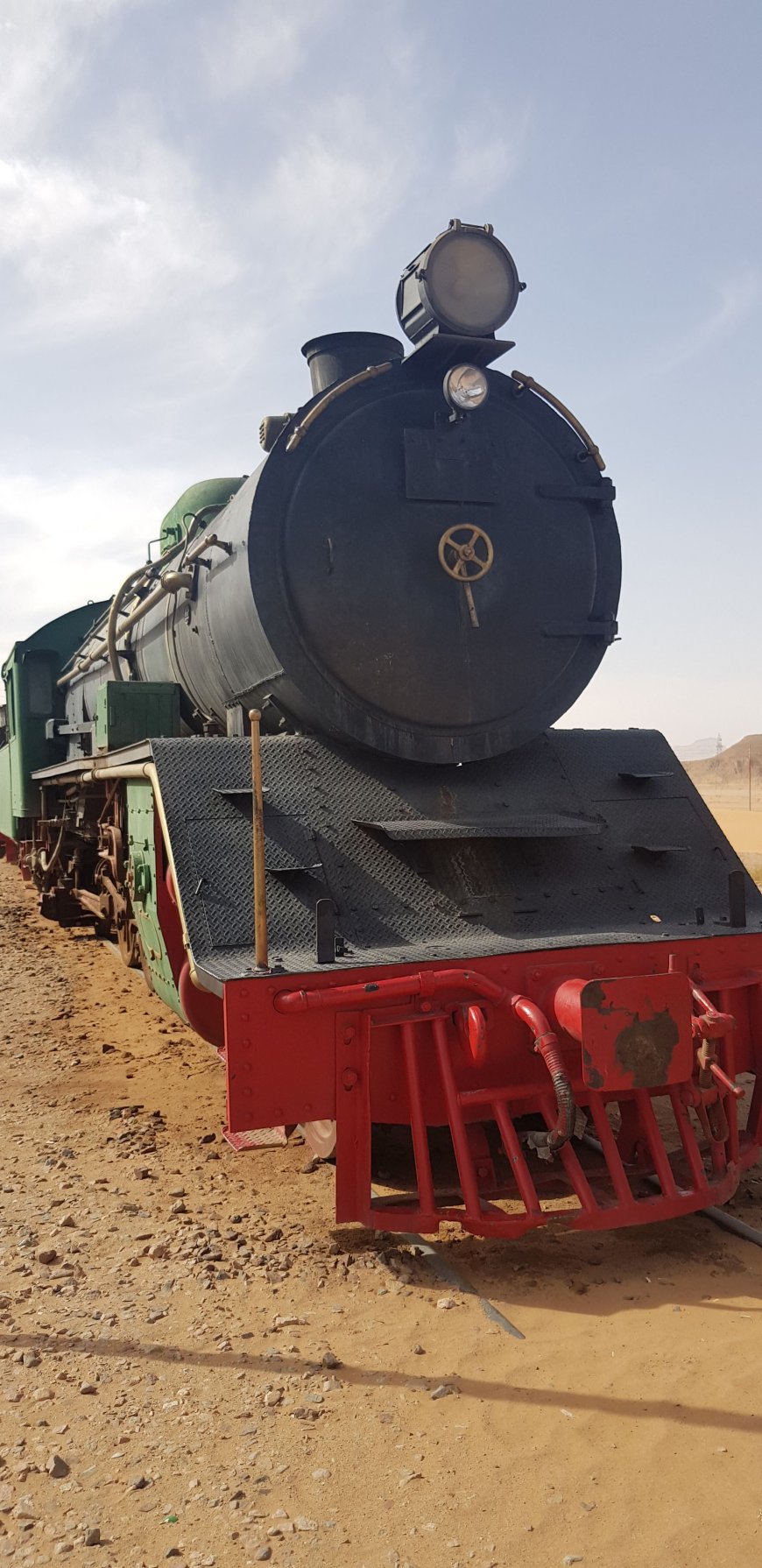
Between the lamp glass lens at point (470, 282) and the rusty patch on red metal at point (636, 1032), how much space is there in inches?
109

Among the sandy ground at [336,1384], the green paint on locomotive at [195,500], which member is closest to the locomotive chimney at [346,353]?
the green paint on locomotive at [195,500]

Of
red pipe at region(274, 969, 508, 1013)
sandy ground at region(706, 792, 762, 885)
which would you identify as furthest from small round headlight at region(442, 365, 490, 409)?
sandy ground at region(706, 792, 762, 885)

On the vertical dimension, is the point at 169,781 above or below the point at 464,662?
below

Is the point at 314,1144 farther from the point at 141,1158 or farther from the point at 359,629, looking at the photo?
the point at 359,629

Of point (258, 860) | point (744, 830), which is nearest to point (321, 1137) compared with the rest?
point (258, 860)

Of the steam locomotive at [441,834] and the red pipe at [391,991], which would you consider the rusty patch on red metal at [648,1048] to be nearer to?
the steam locomotive at [441,834]

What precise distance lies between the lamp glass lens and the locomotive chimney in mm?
410

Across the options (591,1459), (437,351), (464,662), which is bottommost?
(591,1459)

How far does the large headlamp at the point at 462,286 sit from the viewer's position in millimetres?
4402

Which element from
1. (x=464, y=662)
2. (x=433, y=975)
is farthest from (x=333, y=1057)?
(x=464, y=662)

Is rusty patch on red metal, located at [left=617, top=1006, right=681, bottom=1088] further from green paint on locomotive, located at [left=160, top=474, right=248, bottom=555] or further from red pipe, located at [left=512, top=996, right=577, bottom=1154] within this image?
green paint on locomotive, located at [left=160, top=474, right=248, bottom=555]

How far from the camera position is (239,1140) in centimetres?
366

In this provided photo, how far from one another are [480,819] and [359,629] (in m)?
0.89

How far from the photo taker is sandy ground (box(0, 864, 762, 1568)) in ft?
7.39
